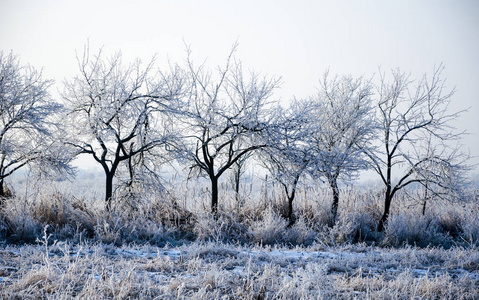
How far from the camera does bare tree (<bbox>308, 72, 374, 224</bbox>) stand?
10383mm

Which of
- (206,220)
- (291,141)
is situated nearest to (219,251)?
(206,220)

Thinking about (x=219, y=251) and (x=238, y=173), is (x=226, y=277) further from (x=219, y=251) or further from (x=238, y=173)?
(x=238, y=173)

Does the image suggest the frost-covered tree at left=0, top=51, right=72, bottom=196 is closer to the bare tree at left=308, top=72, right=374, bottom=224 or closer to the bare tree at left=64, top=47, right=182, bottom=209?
the bare tree at left=64, top=47, right=182, bottom=209

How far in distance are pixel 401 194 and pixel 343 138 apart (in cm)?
509

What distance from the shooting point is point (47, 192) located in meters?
9.86

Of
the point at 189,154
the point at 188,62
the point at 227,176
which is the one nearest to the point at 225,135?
the point at 189,154

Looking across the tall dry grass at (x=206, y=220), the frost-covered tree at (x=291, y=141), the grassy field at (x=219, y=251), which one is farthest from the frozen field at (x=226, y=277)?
the frost-covered tree at (x=291, y=141)

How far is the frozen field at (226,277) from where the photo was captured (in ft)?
12.8

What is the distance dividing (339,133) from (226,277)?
8.64m

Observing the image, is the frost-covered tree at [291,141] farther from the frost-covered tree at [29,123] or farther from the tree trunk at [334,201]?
the frost-covered tree at [29,123]

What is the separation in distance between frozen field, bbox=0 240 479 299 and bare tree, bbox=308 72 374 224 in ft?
13.6

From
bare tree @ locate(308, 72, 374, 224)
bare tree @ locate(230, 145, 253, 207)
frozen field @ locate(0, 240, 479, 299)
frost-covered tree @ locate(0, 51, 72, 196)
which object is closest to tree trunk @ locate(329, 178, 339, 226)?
bare tree @ locate(308, 72, 374, 224)

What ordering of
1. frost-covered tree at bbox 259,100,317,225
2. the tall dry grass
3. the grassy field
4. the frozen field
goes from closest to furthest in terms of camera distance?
1. the frozen field
2. the grassy field
3. the tall dry grass
4. frost-covered tree at bbox 259,100,317,225

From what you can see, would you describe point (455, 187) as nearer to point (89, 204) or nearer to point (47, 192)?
point (89, 204)
